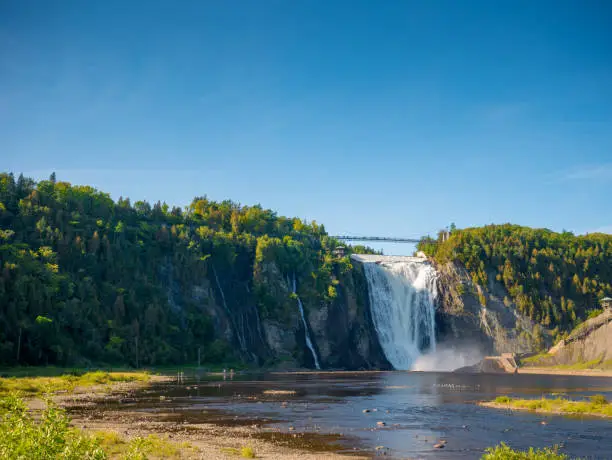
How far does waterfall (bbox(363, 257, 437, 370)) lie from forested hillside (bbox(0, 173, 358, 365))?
11369mm

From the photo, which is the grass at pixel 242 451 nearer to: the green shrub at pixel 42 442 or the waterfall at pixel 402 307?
the green shrub at pixel 42 442

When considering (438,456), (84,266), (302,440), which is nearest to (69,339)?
(84,266)

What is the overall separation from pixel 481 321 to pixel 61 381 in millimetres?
103617

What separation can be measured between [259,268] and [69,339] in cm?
4840

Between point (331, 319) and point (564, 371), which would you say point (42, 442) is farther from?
point (331, 319)

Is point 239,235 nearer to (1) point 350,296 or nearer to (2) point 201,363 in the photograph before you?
(1) point 350,296

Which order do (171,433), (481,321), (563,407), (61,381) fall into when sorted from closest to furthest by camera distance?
(171,433)
(563,407)
(61,381)
(481,321)

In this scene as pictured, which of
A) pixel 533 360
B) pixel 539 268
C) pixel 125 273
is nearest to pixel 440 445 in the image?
pixel 125 273

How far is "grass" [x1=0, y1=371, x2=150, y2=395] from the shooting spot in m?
57.7

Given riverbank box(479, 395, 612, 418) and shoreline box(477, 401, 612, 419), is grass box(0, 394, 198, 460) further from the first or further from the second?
riverbank box(479, 395, 612, 418)

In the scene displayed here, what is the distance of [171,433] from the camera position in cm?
3594

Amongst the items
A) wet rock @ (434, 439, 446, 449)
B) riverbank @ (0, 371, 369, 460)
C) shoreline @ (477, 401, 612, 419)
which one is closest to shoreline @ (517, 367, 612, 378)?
shoreline @ (477, 401, 612, 419)

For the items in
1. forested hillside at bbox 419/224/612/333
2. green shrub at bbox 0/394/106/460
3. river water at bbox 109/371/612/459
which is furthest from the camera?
forested hillside at bbox 419/224/612/333

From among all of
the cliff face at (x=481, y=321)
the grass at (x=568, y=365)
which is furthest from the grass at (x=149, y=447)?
the cliff face at (x=481, y=321)
